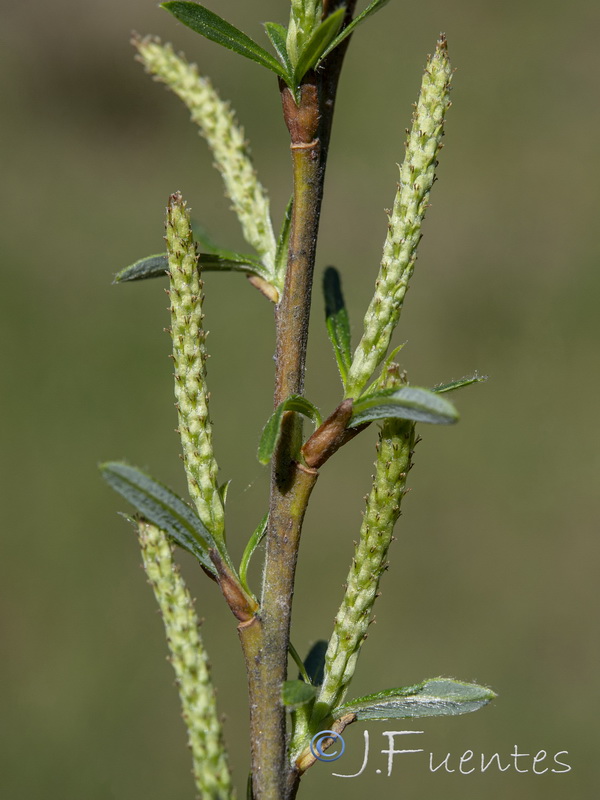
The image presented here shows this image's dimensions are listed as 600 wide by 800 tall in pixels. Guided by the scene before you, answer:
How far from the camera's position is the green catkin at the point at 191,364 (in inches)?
25.4

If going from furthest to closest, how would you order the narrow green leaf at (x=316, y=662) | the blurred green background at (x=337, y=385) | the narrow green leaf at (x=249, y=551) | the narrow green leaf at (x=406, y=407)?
the blurred green background at (x=337, y=385)
the narrow green leaf at (x=316, y=662)
the narrow green leaf at (x=249, y=551)
the narrow green leaf at (x=406, y=407)

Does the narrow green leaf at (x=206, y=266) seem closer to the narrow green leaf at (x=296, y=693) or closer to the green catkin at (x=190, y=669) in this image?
the green catkin at (x=190, y=669)

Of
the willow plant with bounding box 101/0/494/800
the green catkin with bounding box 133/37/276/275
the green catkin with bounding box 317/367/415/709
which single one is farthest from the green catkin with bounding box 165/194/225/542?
the green catkin with bounding box 133/37/276/275

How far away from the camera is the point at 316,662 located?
872 millimetres

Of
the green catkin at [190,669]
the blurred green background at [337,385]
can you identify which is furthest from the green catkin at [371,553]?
the blurred green background at [337,385]

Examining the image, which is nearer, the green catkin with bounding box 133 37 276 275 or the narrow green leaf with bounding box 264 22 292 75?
the narrow green leaf with bounding box 264 22 292 75

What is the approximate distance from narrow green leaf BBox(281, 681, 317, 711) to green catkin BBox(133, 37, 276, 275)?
450 mm

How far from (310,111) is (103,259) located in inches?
167

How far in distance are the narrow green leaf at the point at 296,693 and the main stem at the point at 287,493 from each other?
36 mm

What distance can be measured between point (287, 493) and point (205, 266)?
0.90 feet

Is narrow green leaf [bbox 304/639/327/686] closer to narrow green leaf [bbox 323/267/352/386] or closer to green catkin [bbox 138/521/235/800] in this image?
green catkin [bbox 138/521/235/800]

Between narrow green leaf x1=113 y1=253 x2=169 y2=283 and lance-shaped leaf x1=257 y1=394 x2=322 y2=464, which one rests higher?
narrow green leaf x1=113 y1=253 x2=169 y2=283

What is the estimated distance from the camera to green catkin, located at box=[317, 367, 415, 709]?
2.24ft

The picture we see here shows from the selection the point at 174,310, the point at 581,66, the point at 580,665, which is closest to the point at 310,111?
the point at 174,310
